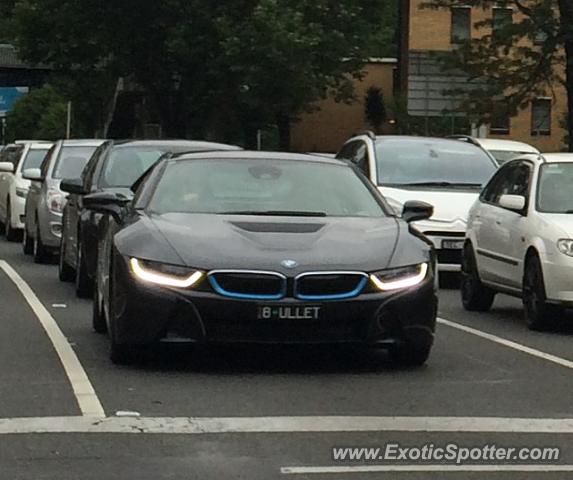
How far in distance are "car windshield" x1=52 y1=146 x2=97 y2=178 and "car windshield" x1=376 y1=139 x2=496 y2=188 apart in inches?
154

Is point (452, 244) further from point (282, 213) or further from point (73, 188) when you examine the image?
point (282, 213)

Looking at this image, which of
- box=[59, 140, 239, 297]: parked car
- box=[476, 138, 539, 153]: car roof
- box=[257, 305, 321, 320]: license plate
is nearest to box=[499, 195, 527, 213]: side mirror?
box=[59, 140, 239, 297]: parked car

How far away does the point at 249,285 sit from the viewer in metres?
9.87

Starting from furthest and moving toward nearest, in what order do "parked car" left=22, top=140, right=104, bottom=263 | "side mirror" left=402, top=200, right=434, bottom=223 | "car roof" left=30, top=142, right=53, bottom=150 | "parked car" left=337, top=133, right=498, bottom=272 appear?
"car roof" left=30, top=142, right=53, bottom=150
"parked car" left=22, top=140, right=104, bottom=263
"parked car" left=337, top=133, right=498, bottom=272
"side mirror" left=402, top=200, right=434, bottom=223

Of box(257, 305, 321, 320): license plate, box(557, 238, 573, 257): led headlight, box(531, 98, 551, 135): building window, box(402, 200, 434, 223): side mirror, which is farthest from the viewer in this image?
box(531, 98, 551, 135): building window

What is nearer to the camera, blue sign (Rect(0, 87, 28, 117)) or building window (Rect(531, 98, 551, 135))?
building window (Rect(531, 98, 551, 135))

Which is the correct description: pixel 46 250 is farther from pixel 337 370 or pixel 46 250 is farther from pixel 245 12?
pixel 245 12

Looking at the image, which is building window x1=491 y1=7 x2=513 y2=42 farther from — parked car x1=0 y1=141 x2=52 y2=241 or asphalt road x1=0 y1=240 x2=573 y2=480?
asphalt road x1=0 y1=240 x2=573 y2=480

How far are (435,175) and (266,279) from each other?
10137mm

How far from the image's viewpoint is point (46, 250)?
21.1 m

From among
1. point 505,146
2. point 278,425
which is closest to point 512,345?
point 278,425

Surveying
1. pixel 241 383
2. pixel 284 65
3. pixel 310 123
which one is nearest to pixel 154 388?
pixel 241 383

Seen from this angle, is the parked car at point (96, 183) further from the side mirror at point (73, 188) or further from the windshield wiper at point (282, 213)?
the windshield wiper at point (282, 213)

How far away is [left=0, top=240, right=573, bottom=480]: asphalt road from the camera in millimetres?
7305
